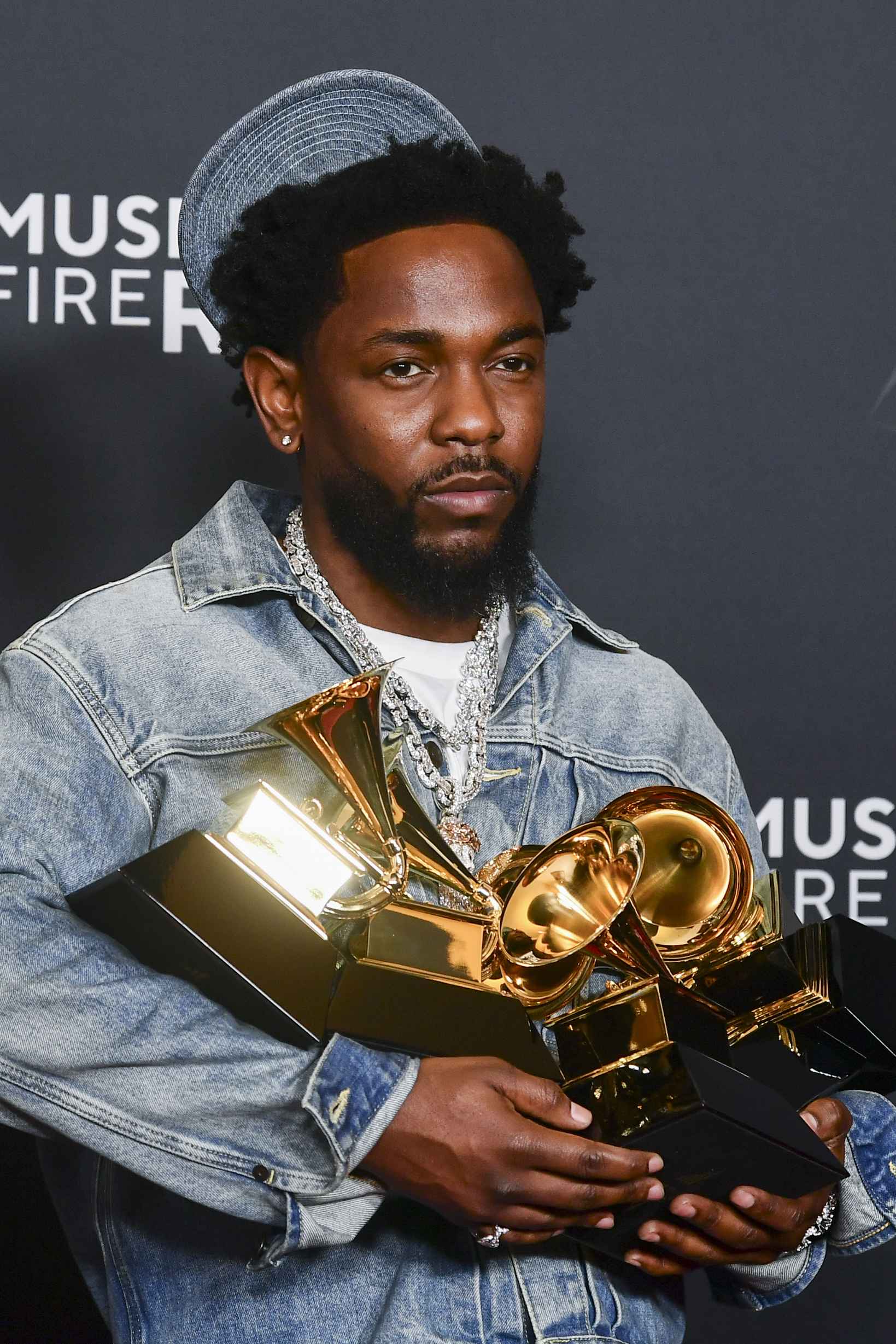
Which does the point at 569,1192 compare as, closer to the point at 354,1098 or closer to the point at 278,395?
the point at 354,1098

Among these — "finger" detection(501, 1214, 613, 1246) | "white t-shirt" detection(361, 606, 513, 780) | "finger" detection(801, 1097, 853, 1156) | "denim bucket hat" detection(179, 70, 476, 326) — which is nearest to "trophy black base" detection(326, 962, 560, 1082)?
"finger" detection(501, 1214, 613, 1246)

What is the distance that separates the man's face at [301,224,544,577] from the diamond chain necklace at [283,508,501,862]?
85 mm

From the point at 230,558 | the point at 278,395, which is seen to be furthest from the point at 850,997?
the point at 278,395

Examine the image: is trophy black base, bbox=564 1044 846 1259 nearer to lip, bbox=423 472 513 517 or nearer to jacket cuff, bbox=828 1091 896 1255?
jacket cuff, bbox=828 1091 896 1255

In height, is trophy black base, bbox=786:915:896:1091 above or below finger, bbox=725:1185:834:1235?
above

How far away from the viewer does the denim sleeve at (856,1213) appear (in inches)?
47.1

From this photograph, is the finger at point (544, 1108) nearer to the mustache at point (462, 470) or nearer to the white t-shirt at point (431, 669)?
the white t-shirt at point (431, 669)

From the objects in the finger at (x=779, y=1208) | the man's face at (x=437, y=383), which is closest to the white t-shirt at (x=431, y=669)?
the man's face at (x=437, y=383)

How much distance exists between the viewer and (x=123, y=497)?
5.90 ft

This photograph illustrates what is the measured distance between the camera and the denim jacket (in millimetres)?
1021

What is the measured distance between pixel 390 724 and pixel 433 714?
0.05 meters

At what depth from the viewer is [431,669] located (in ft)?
4.64

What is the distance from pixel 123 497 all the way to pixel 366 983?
0.96 m

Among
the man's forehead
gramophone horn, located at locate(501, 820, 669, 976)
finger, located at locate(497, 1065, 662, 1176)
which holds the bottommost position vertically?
finger, located at locate(497, 1065, 662, 1176)
